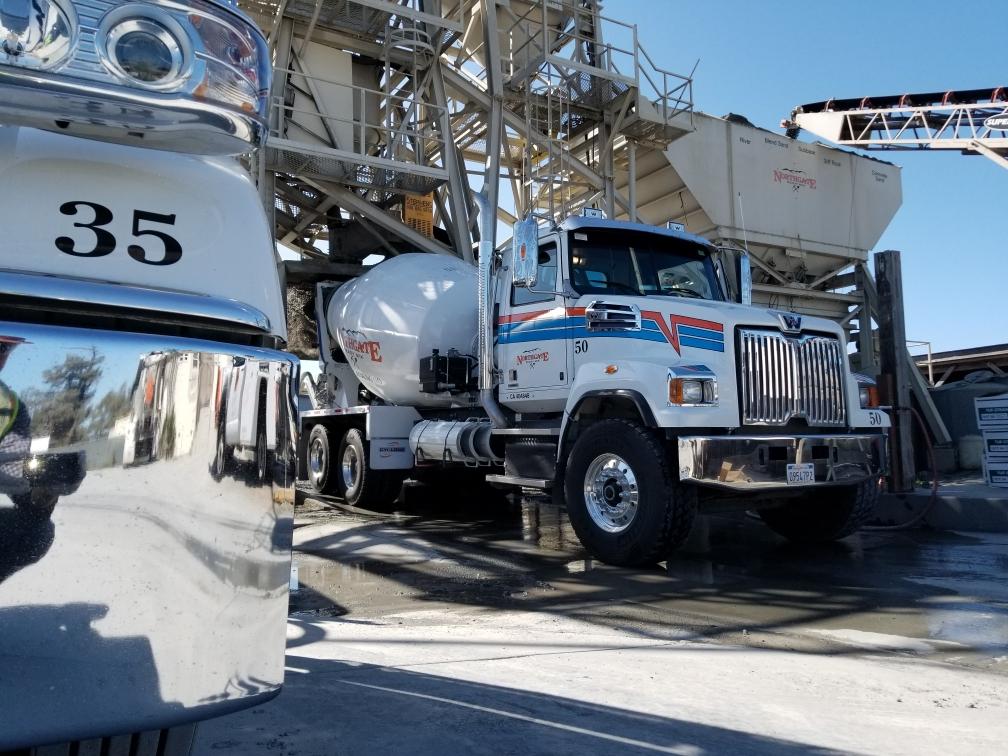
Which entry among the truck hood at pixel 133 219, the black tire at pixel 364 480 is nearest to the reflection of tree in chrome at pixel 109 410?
the truck hood at pixel 133 219

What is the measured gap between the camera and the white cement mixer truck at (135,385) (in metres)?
1.32

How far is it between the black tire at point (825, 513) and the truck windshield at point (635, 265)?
7.10 feet

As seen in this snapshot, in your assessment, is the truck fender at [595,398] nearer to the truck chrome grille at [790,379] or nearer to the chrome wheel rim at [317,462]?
the truck chrome grille at [790,379]

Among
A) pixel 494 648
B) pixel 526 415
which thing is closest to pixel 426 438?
pixel 526 415

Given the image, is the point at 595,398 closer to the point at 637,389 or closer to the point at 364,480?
the point at 637,389

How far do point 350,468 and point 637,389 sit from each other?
5.58 m

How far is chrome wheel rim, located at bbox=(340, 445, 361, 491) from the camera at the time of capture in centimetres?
1061

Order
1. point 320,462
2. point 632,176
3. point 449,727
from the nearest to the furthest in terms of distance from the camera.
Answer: point 449,727, point 320,462, point 632,176

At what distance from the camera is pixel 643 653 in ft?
12.7

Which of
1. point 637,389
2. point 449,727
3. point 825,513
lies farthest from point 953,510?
point 449,727

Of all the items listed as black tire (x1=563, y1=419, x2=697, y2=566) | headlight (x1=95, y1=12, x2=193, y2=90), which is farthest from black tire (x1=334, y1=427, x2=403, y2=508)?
headlight (x1=95, y1=12, x2=193, y2=90)

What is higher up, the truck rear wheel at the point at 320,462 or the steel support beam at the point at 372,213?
the steel support beam at the point at 372,213

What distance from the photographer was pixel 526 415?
8.18 meters

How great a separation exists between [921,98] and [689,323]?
20.5m
